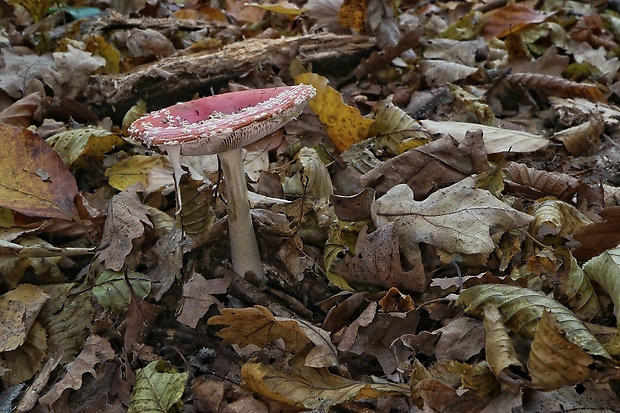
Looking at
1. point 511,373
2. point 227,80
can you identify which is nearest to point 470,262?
point 511,373

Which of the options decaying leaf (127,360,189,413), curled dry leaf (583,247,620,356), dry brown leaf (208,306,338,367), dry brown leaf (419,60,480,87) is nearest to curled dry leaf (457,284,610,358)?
curled dry leaf (583,247,620,356)

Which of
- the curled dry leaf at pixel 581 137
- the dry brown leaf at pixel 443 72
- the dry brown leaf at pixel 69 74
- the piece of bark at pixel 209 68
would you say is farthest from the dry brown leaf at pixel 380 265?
the dry brown leaf at pixel 69 74

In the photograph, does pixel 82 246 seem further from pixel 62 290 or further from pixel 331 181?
pixel 331 181

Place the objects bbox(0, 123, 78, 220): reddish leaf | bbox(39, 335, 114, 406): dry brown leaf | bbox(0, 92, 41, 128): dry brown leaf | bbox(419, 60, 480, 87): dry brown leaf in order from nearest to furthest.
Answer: bbox(39, 335, 114, 406): dry brown leaf < bbox(0, 123, 78, 220): reddish leaf < bbox(0, 92, 41, 128): dry brown leaf < bbox(419, 60, 480, 87): dry brown leaf

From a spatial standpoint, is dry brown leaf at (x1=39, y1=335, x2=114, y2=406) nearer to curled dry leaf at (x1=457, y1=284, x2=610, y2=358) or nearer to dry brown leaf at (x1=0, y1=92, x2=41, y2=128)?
curled dry leaf at (x1=457, y1=284, x2=610, y2=358)

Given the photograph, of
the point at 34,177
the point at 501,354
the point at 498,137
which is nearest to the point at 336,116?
the point at 498,137

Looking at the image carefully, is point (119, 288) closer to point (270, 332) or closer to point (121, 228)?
point (121, 228)
